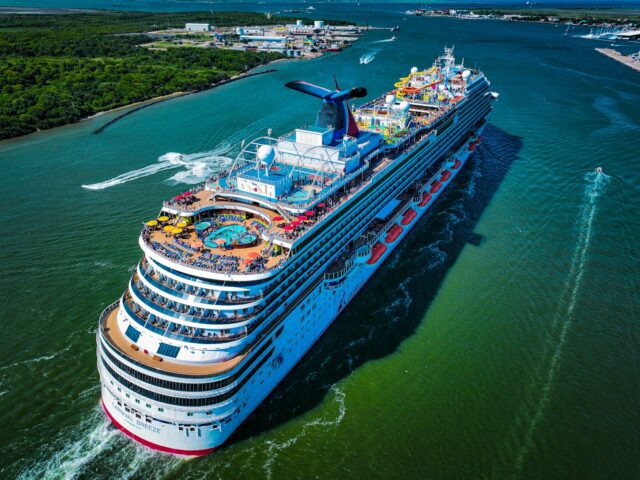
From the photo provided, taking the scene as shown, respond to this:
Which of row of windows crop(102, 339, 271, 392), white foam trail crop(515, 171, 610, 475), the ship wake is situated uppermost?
row of windows crop(102, 339, 271, 392)

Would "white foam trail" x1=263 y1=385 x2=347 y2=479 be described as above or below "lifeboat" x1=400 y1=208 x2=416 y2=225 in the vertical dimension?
below

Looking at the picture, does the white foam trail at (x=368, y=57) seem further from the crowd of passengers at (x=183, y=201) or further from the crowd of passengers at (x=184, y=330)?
the crowd of passengers at (x=184, y=330)

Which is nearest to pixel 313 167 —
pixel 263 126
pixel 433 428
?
pixel 433 428

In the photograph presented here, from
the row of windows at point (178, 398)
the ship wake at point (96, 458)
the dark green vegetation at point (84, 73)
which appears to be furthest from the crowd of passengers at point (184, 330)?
the dark green vegetation at point (84, 73)

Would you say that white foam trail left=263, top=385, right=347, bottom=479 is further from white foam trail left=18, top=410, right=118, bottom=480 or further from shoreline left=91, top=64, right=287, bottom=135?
shoreline left=91, top=64, right=287, bottom=135

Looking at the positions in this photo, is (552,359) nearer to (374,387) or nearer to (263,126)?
(374,387)

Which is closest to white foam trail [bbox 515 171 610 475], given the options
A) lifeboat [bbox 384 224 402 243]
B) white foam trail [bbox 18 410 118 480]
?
lifeboat [bbox 384 224 402 243]
